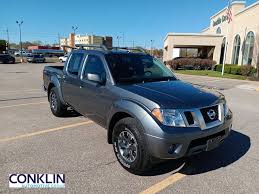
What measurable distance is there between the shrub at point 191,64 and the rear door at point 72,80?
27.7m

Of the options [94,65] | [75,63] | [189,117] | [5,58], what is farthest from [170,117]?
[5,58]

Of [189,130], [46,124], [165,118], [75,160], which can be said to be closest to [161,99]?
[165,118]

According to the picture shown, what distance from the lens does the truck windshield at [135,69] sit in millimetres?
4352

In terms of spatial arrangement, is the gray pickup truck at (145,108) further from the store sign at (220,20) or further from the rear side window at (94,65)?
the store sign at (220,20)

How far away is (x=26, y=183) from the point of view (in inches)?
137

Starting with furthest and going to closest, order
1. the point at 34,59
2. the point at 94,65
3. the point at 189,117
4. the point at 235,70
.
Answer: the point at 34,59, the point at 235,70, the point at 94,65, the point at 189,117

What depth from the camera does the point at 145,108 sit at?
3.43 meters

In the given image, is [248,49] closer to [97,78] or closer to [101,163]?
[97,78]

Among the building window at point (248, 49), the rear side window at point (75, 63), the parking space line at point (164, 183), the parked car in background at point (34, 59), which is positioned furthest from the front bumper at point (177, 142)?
the parked car in background at point (34, 59)

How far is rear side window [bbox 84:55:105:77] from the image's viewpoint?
14.9 ft

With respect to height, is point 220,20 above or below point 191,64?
above

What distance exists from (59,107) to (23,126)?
96 cm

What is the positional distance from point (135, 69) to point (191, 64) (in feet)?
96.5

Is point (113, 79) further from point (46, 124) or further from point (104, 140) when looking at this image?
point (46, 124)
